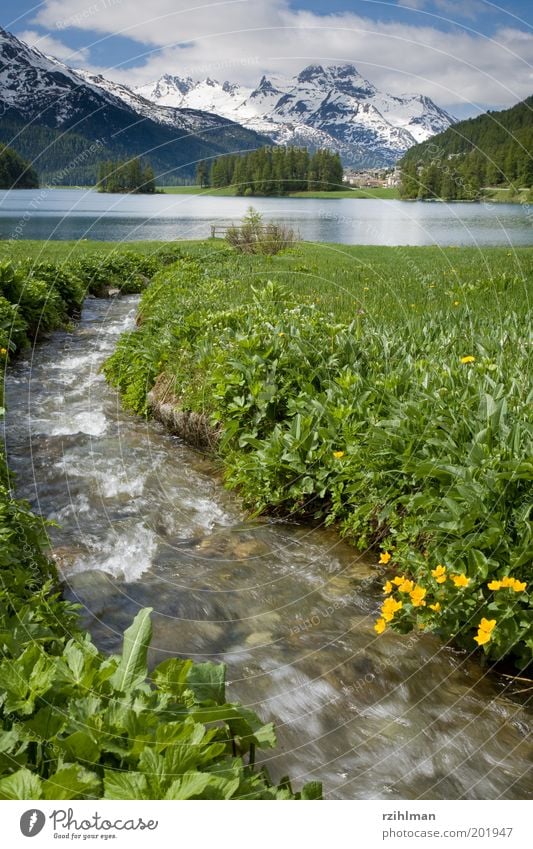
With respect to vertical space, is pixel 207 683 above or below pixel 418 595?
above

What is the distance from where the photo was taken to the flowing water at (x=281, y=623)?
3.56 meters

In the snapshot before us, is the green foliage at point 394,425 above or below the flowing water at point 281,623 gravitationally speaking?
above

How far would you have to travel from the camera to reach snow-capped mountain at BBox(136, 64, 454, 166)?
16.1ft

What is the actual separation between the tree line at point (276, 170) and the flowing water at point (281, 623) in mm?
4380

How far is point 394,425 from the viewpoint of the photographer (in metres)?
5.42

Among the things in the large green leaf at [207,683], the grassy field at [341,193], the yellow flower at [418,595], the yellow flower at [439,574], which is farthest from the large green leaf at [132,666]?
the grassy field at [341,193]

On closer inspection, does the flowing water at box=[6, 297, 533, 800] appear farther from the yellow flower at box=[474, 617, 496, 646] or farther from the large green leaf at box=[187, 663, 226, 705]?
the large green leaf at box=[187, 663, 226, 705]

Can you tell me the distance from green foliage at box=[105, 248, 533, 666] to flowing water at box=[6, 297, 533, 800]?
1.24 ft

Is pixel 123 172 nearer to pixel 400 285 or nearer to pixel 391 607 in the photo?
pixel 400 285

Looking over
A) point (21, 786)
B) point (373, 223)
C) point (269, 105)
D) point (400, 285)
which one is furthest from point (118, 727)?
point (373, 223)

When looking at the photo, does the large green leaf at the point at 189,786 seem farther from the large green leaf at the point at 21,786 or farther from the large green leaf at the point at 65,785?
the large green leaf at the point at 21,786

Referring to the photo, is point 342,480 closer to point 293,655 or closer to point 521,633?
point 293,655

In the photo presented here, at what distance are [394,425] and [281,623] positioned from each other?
196 centimetres

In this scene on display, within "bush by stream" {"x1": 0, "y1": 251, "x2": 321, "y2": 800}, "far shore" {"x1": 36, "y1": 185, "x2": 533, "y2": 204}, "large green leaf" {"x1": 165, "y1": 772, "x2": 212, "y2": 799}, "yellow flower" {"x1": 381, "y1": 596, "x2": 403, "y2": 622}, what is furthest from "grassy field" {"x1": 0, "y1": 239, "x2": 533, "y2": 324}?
"large green leaf" {"x1": 165, "y1": 772, "x2": 212, "y2": 799}
